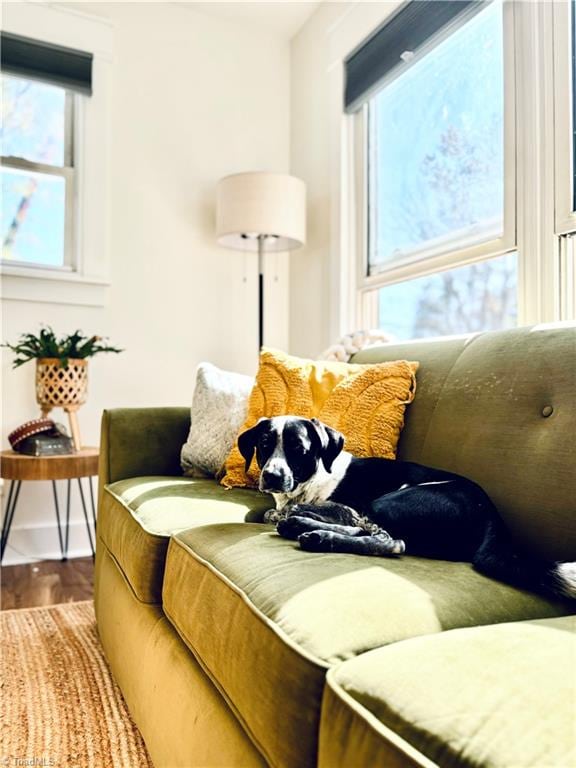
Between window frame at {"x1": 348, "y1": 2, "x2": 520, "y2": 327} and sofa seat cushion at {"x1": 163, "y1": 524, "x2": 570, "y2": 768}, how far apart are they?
56.2 inches

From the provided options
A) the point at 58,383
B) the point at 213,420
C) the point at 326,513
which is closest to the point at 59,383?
the point at 58,383

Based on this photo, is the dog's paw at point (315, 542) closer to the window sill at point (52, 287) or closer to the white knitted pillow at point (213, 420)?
the white knitted pillow at point (213, 420)

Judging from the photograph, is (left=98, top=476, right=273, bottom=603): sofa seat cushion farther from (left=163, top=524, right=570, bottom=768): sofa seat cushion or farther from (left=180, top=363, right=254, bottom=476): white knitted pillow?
(left=163, top=524, right=570, bottom=768): sofa seat cushion

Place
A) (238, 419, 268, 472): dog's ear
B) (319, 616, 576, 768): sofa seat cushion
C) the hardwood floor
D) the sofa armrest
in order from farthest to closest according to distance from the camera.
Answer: the hardwood floor, the sofa armrest, (238, 419, 268, 472): dog's ear, (319, 616, 576, 768): sofa seat cushion

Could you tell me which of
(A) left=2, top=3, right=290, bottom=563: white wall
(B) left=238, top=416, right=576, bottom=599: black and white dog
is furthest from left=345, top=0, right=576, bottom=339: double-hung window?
(B) left=238, top=416, right=576, bottom=599: black and white dog

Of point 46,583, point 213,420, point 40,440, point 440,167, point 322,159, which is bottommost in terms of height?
point 46,583

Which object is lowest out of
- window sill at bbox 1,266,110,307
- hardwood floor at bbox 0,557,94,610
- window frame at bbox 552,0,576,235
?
hardwood floor at bbox 0,557,94,610

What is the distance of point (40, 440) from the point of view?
98.7 inches

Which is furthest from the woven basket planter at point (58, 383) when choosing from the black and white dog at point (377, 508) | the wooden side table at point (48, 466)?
the black and white dog at point (377, 508)

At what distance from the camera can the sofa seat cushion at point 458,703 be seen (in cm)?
54

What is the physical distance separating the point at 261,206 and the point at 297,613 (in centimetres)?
236

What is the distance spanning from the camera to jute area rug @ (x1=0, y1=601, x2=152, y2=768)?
130cm

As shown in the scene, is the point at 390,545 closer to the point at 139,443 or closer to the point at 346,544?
the point at 346,544

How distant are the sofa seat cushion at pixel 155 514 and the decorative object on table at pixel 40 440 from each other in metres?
0.75
